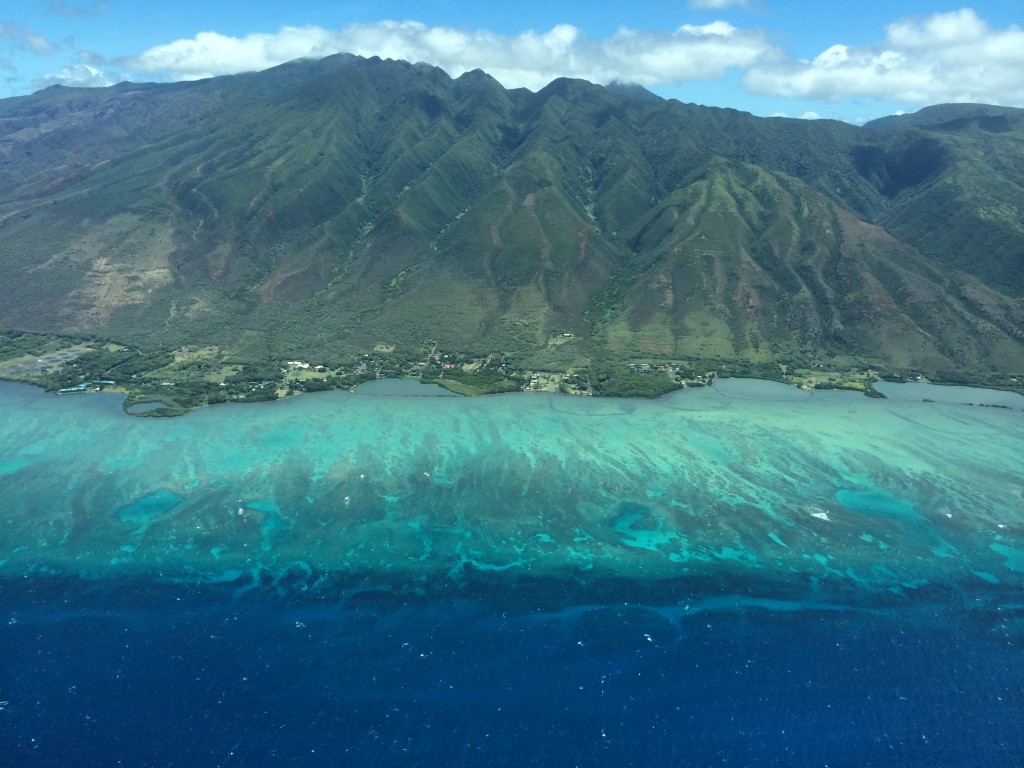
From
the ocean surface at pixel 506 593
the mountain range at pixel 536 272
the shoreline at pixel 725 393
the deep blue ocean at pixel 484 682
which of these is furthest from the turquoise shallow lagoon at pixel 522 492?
the mountain range at pixel 536 272

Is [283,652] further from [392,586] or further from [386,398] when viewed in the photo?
[386,398]

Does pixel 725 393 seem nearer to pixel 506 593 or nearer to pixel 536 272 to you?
pixel 536 272

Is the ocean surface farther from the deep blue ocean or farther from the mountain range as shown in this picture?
the mountain range

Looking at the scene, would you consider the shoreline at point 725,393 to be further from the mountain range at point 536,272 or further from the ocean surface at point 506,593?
the mountain range at point 536,272

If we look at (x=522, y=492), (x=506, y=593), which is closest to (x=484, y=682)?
(x=506, y=593)

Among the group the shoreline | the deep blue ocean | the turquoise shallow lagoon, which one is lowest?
the deep blue ocean

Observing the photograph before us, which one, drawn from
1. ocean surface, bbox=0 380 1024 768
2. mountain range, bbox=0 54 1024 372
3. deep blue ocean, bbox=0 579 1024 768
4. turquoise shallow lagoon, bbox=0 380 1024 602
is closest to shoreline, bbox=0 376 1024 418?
turquoise shallow lagoon, bbox=0 380 1024 602

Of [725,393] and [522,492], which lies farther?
[725,393]

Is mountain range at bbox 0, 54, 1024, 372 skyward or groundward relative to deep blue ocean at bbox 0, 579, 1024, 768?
skyward
